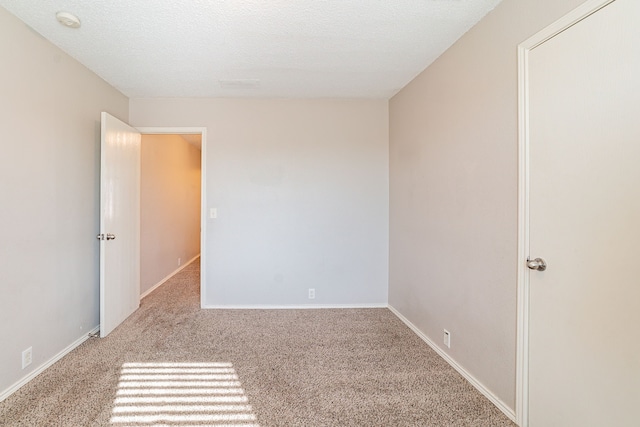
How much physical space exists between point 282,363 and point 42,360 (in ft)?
5.65

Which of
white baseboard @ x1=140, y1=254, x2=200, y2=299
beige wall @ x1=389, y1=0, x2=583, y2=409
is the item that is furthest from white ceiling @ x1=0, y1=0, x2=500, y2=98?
white baseboard @ x1=140, y1=254, x2=200, y2=299

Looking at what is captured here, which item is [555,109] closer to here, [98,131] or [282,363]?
[282,363]

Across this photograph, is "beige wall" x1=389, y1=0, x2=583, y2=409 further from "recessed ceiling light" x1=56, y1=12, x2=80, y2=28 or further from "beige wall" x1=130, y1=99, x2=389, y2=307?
"recessed ceiling light" x1=56, y1=12, x2=80, y2=28

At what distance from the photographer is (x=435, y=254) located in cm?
247

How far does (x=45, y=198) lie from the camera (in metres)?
2.12

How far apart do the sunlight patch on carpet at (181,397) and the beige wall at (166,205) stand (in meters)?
2.15

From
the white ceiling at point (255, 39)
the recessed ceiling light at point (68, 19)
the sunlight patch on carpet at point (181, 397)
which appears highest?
the white ceiling at point (255, 39)

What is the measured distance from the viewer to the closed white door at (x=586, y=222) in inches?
44.0

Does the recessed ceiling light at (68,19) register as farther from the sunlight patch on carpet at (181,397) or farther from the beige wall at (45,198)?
the sunlight patch on carpet at (181,397)

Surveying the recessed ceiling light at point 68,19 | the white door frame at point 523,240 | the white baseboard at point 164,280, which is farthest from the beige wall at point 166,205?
the white door frame at point 523,240

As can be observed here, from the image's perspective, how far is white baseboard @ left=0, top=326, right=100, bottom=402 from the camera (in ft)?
5.96

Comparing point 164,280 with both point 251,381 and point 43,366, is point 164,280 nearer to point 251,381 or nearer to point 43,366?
point 43,366

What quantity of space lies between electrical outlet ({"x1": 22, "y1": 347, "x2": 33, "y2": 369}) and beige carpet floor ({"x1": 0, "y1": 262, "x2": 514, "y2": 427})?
0.42 feet

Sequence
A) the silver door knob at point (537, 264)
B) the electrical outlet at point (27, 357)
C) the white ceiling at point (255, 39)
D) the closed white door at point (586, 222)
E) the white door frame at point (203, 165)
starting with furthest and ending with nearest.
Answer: the white door frame at point (203, 165)
the electrical outlet at point (27, 357)
the white ceiling at point (255, 39)
the silver door knob at point (537, 264)
the closed white door at point (586, 222)
